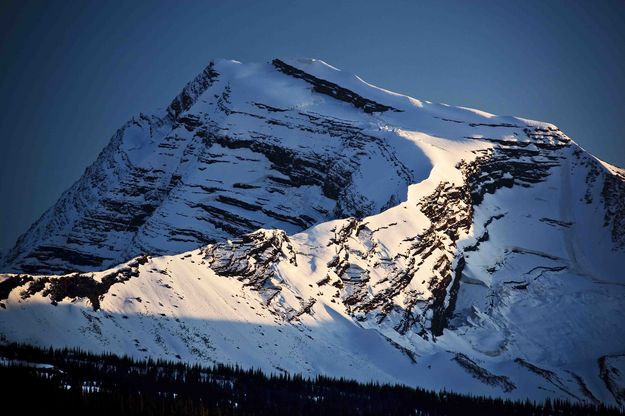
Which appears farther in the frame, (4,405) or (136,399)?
(136,399)

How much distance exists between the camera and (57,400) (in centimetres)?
13800

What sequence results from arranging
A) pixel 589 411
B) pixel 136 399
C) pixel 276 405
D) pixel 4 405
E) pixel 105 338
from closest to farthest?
pixel 4 405, pixel 136 399, pixel 276 405, pixel 105 338, pixel 589 411

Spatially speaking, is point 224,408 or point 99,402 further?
point 224,408

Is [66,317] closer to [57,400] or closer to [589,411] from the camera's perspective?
[57,400]

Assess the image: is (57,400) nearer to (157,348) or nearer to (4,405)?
(4,405)

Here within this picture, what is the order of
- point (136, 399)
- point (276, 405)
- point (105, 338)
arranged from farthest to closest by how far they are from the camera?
point (105, 338), point (276, 405), point (136, 399)

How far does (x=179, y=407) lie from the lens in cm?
14250

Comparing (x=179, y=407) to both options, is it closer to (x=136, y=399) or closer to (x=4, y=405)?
(x=136, y=399)

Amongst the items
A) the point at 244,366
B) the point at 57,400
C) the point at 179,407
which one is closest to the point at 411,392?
the point at 244,366

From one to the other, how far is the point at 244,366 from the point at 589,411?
204 ft

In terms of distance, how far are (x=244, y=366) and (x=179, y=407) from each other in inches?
1874

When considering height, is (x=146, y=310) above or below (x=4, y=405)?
above

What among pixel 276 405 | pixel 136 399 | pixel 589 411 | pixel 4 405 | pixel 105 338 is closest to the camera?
pixel 4 405

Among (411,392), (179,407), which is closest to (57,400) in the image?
(179,407)
